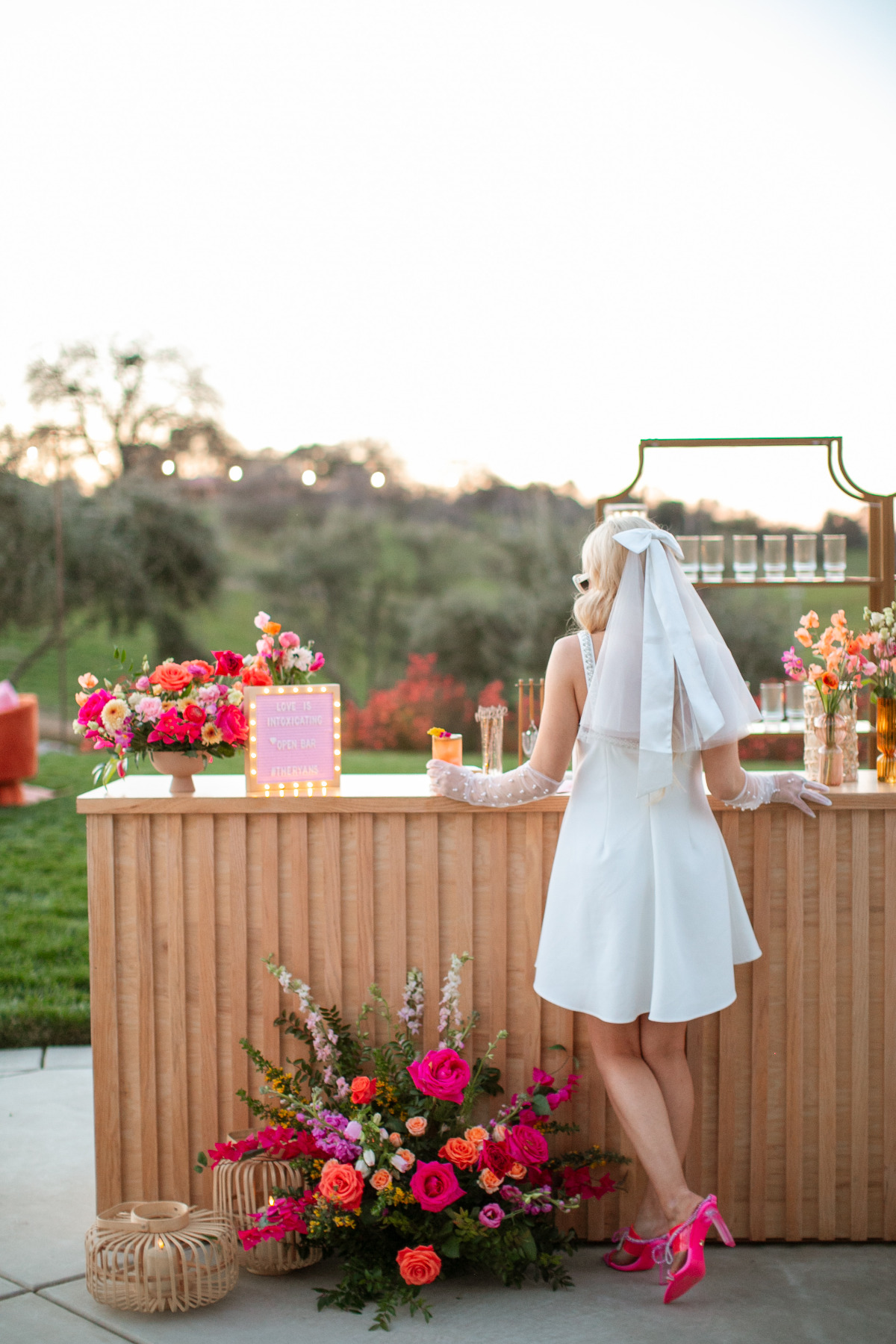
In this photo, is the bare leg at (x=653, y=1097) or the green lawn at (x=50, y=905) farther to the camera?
the green lawn at (x=50, y=905)

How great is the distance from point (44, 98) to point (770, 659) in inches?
233

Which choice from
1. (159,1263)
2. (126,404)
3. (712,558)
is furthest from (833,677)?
(126,404)

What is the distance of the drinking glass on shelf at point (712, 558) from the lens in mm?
3227

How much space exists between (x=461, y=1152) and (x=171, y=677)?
1.26m

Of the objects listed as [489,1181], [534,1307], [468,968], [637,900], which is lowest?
[534,1307]

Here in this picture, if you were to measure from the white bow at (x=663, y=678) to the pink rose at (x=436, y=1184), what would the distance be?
2.97 ft

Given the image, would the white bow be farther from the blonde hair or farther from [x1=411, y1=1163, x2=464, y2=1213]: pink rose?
[x1=411, y1=1163, x2=464, y2=1213]: pink rose

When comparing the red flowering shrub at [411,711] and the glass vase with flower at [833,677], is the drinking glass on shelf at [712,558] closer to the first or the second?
the glass vase with flower at [833,677]

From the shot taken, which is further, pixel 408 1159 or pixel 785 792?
pixel 785 792

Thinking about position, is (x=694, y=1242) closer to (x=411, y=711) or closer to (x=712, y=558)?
(x=712, y=558)

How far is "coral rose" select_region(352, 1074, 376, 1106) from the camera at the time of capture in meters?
2.54

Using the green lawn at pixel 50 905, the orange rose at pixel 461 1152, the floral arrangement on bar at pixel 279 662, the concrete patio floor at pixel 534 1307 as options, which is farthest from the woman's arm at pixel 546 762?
the green lawn at pixel 50 905

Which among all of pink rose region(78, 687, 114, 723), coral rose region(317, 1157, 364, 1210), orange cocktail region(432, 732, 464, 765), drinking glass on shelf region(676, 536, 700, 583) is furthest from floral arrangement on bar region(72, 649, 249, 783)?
drinking glass on shelf region(676, 536, 700, 583)

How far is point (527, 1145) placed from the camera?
8.22 ft
